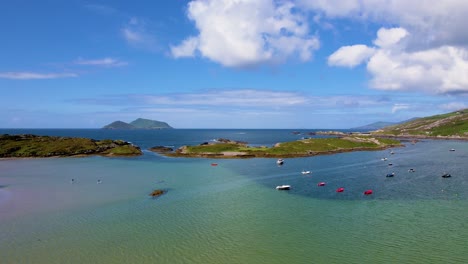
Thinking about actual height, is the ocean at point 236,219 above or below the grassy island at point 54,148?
below

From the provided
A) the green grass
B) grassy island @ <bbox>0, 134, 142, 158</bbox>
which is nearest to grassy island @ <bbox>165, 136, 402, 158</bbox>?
the green grass

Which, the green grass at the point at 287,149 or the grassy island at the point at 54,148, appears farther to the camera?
the grassy island at the point at 54,148

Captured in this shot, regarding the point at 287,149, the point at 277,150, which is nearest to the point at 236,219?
the point at 277,150

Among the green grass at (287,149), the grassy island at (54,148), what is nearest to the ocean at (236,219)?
the green grass at (287,149)

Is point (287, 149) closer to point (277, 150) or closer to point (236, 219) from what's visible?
point (277, 150)

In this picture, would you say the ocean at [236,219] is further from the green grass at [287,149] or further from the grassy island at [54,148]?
the grassy island at [54,148]

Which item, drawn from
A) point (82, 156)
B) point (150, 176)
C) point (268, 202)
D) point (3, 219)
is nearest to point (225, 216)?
point (268, 202)
